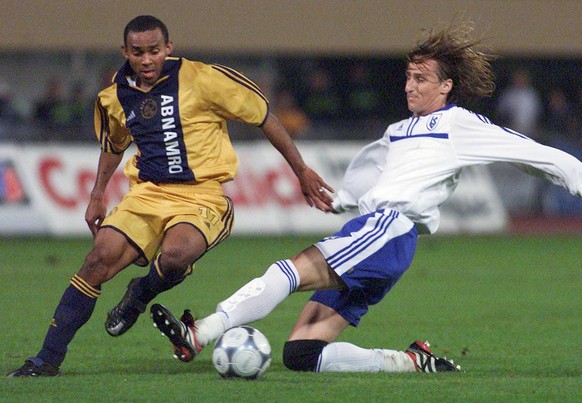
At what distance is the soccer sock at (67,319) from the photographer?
237 inches

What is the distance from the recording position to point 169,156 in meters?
6.57

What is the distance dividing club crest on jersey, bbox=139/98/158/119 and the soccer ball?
1.38 meters

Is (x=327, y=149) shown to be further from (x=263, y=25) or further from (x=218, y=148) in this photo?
(x=218, y=148)

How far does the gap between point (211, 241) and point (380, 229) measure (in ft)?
3.05

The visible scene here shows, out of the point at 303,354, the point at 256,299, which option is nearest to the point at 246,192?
the point at 303,354

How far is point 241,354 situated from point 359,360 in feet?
3.03

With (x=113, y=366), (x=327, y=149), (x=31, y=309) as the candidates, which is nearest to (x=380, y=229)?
(x=113, y=366)

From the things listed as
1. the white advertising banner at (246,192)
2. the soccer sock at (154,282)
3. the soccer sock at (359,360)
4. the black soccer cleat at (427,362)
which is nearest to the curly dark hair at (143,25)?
the soccer sock at (154,282)

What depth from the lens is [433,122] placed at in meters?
6.48

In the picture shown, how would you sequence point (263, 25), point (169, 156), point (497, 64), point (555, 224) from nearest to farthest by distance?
point (169, 156) < point (555, 224) < point (263, 25) < point (497, 64)

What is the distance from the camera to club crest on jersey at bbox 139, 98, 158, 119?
6559 mm

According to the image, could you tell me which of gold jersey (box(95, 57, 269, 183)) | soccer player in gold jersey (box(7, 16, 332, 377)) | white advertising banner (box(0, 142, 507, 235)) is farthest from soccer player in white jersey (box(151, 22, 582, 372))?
white advertising banner (box(0, 142, 507, 235))

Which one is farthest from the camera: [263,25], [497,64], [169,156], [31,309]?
[497,64]

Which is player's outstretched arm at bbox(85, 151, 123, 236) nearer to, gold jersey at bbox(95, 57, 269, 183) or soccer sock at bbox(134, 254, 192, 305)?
gold jersey at bbox(95, 57, 269, 183)
